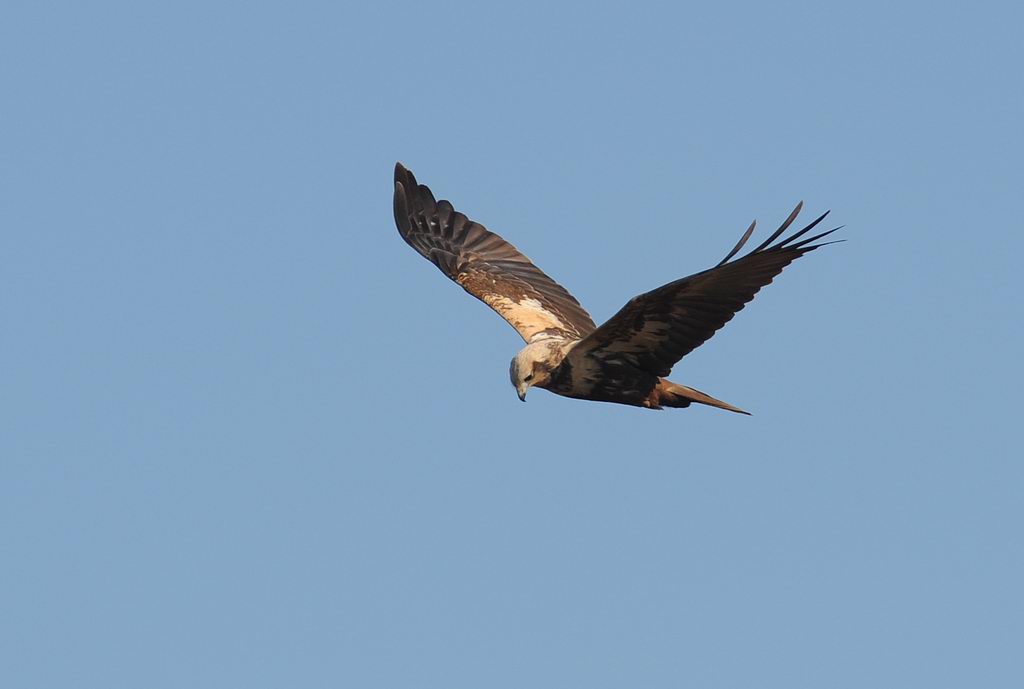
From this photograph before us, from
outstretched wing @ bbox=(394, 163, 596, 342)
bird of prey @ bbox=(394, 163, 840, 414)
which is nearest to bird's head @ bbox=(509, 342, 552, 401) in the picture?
bird of prey @ bbox=(394, 163, 840, 414)

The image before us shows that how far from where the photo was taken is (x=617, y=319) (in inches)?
433

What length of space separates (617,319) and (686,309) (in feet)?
1.58

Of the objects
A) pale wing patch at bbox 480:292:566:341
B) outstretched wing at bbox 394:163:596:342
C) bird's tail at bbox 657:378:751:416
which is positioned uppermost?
outstretched wing at bbox 394:163:596:342

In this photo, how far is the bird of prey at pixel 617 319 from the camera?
10.7m

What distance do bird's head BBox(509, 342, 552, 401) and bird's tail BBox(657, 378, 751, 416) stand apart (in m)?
0.86

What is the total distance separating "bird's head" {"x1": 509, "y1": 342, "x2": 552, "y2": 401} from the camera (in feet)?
39.0

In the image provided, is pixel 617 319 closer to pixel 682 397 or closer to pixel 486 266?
pixel 682 397

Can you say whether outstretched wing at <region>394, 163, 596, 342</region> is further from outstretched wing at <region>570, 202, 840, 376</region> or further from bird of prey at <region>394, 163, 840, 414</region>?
outstretched wing at <region>570, 202, 840, 376</region>

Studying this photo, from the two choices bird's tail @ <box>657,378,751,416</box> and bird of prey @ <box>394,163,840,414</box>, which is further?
bird's tail @ <box>657,378,751,416</box>

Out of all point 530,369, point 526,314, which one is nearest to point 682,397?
point 530,369

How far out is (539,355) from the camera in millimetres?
11945

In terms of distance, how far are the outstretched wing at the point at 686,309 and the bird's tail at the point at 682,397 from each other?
36 cm

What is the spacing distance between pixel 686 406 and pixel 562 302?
2.69 m

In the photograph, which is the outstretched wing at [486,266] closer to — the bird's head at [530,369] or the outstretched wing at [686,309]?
the bird's head at [530,369]
